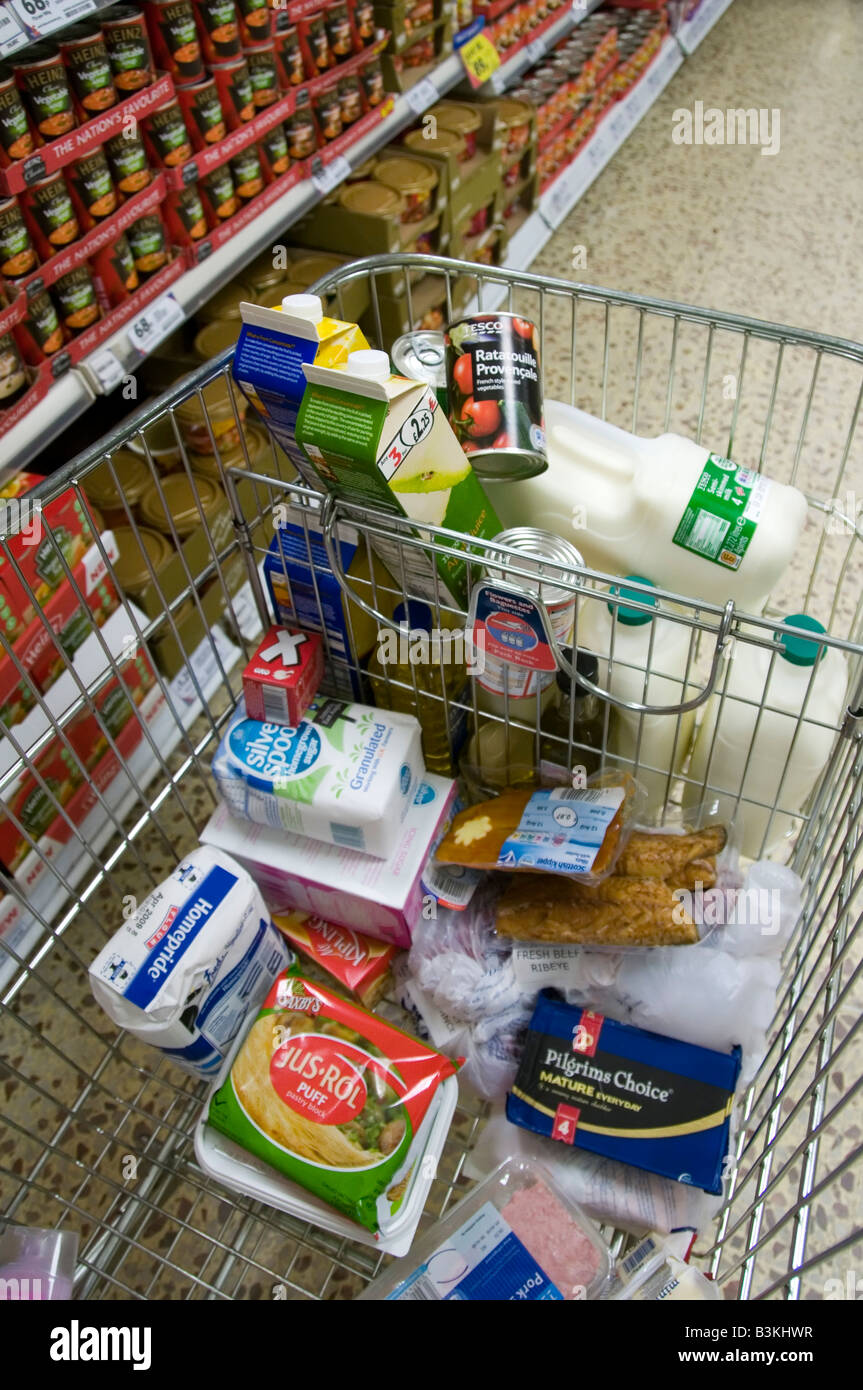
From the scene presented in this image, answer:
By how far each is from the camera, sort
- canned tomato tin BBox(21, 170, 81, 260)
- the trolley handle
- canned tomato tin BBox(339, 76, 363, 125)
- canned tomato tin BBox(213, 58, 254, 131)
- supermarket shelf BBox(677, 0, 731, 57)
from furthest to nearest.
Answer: supermarket shelf BBox(677, 0, 731, 57) < canned tomato tin BBox(339, 76, 363, 125) < canned tomato tin BBox(213, 58, 254, 131) < canned tomato tin BBox(21, 170, 81, 260) < the trolley handle

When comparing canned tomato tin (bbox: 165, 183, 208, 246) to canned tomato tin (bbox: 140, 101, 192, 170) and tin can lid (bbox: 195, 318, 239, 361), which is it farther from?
tin can lid (bbox: 195, 318, 239, 361)

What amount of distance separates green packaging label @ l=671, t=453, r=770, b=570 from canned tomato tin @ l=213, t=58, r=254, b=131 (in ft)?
3.49

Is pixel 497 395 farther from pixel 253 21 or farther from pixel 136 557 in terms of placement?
pixel 253 21

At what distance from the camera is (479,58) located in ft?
7.41

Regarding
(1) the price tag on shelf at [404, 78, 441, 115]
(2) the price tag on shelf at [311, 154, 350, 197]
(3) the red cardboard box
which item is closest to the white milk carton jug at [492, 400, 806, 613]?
(3) the red cardboard box

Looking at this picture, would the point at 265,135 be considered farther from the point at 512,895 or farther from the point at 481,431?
the point at 512,895

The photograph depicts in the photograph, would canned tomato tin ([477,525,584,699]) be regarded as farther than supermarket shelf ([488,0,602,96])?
No

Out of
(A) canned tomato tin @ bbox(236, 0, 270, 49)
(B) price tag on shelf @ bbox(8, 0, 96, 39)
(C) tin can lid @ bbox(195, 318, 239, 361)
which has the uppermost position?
(B) price tag on shelf @ bbox(8, 0, 96, 39)

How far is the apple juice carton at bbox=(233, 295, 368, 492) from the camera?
0.85 metres

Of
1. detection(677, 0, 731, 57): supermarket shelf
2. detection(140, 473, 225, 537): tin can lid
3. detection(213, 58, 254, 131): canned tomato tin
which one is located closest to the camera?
detection(213, 58, 254, 131): canned tomato tin

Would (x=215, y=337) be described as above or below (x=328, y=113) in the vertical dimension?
below

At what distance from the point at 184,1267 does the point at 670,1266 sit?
58 centimetres

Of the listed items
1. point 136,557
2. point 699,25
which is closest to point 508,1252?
point 136,557

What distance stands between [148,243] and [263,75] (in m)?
0.39
